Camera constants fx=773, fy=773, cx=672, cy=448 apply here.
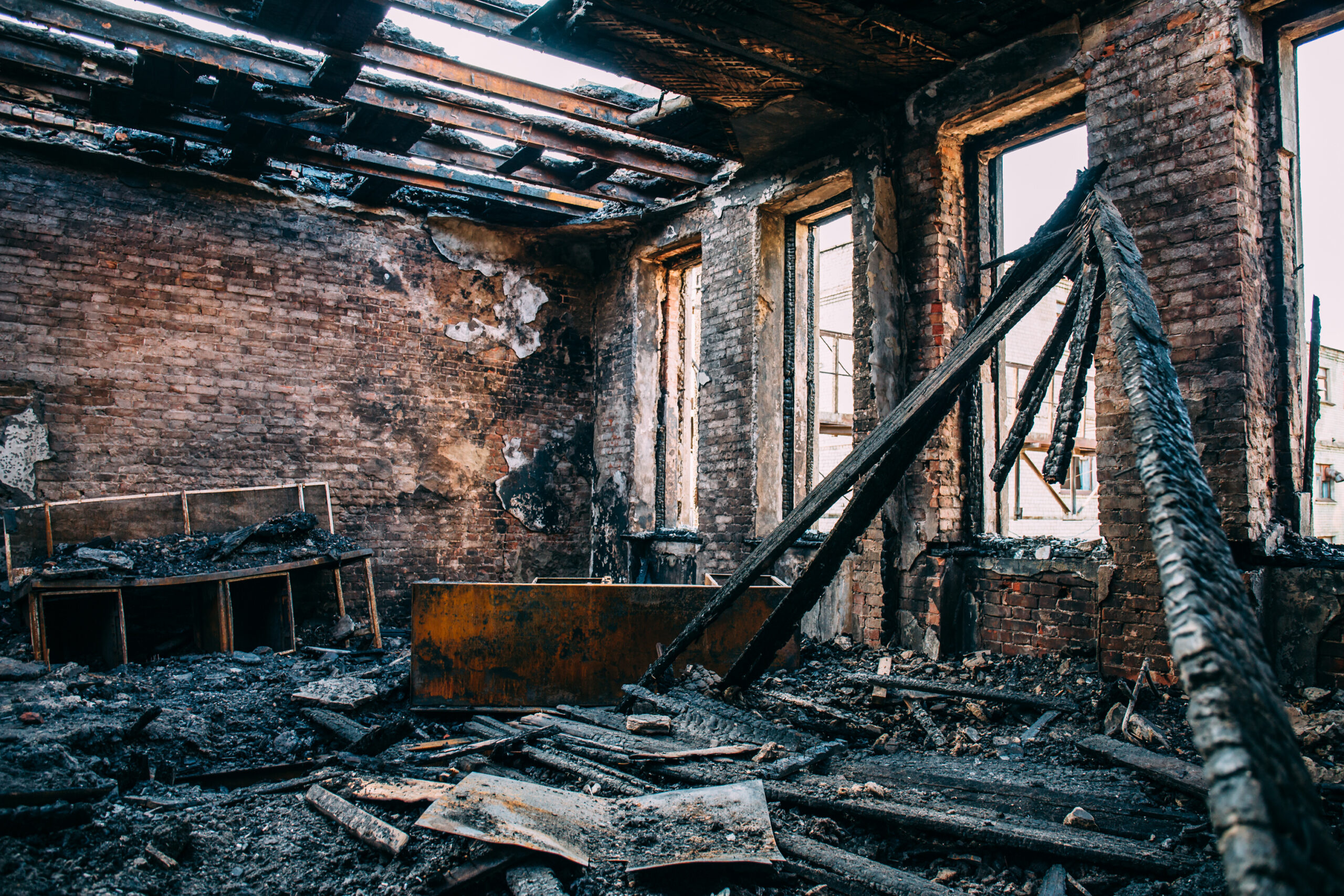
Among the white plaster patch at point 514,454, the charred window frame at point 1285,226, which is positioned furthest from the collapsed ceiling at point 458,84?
the white plaster patch at point 514,454

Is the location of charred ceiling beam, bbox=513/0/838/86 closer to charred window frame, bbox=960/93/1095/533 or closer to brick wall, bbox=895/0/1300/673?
charred window frame, bbox=960/93/1095/533

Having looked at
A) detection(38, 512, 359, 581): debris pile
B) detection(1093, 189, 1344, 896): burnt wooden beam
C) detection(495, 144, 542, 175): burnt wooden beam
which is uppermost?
detection(495, 144, 542, 175): burnt wooden beam

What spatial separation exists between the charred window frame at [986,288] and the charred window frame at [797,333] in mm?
1570

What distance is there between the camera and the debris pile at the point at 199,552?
5.50m

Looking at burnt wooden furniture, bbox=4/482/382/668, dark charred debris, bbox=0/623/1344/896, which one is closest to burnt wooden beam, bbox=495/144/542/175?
burnt wooden furniture, bbox=4/482/382/668

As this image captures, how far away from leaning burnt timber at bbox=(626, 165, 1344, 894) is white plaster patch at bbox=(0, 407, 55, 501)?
5.71 metres

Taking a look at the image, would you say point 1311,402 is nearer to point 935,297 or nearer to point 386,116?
point 935,297

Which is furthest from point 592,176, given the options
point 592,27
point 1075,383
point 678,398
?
point 1075,383

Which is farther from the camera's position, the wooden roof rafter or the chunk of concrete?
the wooden roof rafter

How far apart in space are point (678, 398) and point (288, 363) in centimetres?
395

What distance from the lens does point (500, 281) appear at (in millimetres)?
8625

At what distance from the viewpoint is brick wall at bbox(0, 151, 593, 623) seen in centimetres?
654

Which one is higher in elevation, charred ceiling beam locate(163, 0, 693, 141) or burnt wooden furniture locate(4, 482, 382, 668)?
charred ceiling beam locate(163, 0, 693, 141)

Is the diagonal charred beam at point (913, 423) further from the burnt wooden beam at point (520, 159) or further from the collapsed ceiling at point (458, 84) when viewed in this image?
the burnt wooden beam at point (520, 159)
